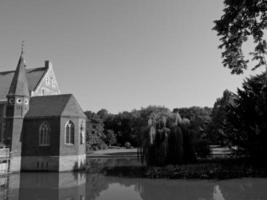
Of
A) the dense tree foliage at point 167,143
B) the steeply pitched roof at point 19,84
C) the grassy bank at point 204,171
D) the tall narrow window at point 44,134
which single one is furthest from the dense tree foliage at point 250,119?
the steeply pitched roof at point 19,84

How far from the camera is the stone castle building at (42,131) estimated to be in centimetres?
2489

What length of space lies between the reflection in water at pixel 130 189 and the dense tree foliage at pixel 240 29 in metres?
8.45

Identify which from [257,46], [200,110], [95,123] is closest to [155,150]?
[257,46]

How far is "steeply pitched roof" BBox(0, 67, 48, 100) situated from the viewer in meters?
30.9

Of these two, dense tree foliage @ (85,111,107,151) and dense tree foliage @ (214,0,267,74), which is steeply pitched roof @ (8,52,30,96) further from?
dense tree foliage @ (214,0,267,74)

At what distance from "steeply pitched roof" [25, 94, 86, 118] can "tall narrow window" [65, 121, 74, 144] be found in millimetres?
856

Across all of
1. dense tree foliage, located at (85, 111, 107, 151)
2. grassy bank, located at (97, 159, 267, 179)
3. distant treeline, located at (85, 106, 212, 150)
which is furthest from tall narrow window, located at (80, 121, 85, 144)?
distant treeline, located at (85, 106, 212, 150)

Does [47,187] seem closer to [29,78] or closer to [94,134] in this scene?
[29,78]

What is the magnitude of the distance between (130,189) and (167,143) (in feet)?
20.7

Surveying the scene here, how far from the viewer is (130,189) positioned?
16.8 metres

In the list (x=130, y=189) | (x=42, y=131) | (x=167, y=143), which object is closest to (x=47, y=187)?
(x=130, y=189)

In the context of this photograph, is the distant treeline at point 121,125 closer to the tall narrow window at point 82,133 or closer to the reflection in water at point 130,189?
the tall narrow window at point 82,133

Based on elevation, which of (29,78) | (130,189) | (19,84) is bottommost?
(130,189)

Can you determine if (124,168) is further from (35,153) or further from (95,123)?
(95,123)
